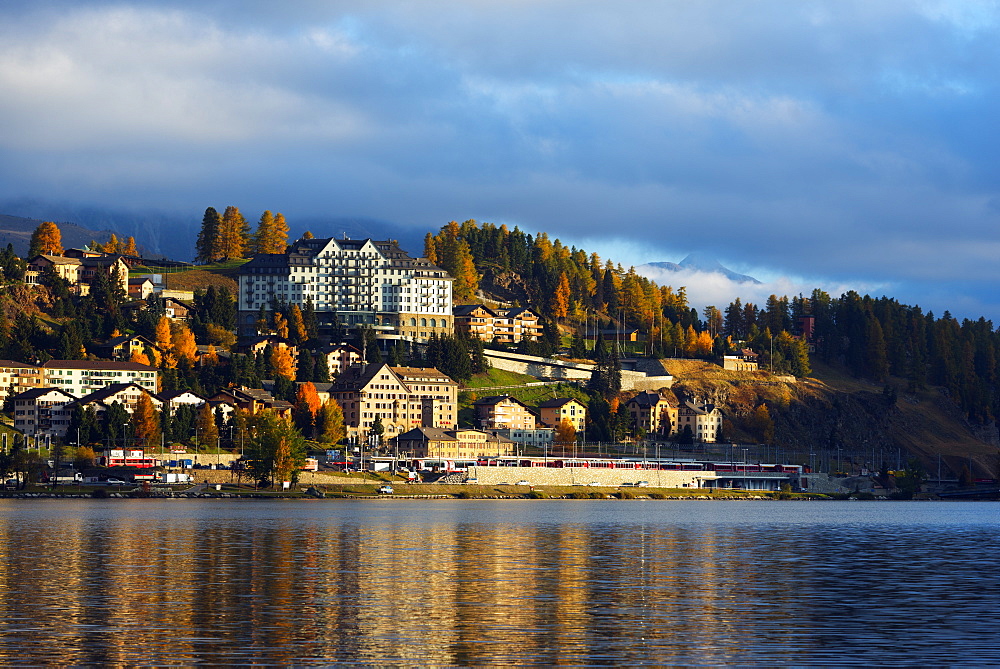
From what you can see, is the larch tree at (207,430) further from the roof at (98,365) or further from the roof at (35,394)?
the roof at (98,365)

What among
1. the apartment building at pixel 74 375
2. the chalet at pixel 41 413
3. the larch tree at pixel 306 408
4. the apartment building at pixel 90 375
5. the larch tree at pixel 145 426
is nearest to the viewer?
the larch tree at pixel 145 426

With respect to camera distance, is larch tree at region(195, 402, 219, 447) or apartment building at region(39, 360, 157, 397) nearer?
larch tree at region(195, 402, 219, 447)

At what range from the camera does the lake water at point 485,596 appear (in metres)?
35.8

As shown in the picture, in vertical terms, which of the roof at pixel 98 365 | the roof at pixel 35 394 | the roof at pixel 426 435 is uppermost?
the roof at pixel 98 365

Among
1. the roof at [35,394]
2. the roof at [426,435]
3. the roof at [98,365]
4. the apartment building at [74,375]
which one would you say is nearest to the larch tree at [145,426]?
the roof at [35,394]

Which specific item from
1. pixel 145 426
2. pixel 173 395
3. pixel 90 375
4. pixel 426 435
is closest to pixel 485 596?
pixel 145 426

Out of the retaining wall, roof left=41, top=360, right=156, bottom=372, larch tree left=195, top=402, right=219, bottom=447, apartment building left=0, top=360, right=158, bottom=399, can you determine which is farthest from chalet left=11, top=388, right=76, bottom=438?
the retaining wall

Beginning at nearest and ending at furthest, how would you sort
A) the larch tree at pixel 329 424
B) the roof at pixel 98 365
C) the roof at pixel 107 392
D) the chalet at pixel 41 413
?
the chalet at pixel 41 413 < the roof at pixel 107 392 < the larch tree at pixel 329 424 < the roof at pixel 98 365

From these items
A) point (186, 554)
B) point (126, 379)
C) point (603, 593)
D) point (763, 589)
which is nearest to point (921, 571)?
point (763, 589)

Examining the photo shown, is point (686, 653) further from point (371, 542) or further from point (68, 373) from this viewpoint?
point (68, 373)

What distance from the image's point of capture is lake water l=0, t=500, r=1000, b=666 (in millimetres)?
35812

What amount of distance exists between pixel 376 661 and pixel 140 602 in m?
14.4

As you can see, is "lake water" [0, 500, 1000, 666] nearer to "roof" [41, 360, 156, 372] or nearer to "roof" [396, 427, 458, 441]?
"roof" [396, 427, 458, 441]

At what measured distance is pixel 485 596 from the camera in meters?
48.4
